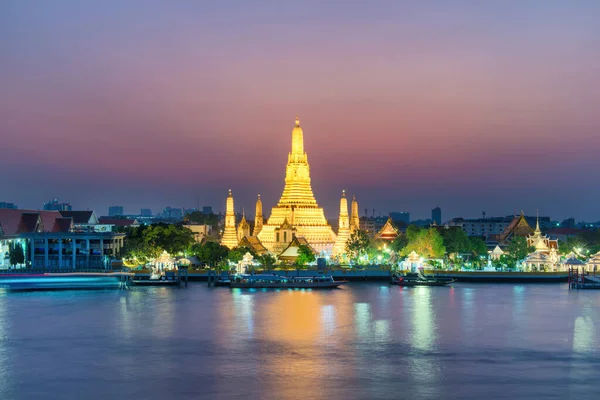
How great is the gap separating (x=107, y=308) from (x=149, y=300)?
3.44 meters

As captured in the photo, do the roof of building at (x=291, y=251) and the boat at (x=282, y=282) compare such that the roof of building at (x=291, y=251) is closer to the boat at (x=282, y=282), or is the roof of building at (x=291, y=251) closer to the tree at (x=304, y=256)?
the tree at (x=304, y=256)

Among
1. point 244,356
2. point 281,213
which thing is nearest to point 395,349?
point 244,356

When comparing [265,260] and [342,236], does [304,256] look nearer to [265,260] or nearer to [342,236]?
[265,260]

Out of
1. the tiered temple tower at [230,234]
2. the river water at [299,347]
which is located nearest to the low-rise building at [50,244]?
the tiered temple tower at [230,234]

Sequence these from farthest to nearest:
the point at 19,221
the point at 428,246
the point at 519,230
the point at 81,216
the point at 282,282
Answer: the point at 81,216 < the point at 519,230 < the point at 428,246 < the point at 19,221 < the point at 282,282

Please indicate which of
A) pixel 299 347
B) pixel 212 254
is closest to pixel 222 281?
pixel 212 254

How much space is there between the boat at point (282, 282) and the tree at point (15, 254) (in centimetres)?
1508

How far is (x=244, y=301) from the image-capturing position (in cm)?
3772

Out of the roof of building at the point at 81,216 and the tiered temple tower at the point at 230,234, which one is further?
the roof of building at the point at 81,216

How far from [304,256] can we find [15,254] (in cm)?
1870

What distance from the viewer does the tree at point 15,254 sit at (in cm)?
5122

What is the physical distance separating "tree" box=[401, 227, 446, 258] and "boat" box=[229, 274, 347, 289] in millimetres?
10397

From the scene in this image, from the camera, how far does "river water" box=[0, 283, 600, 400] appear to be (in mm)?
19844

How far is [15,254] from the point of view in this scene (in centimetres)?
5147
